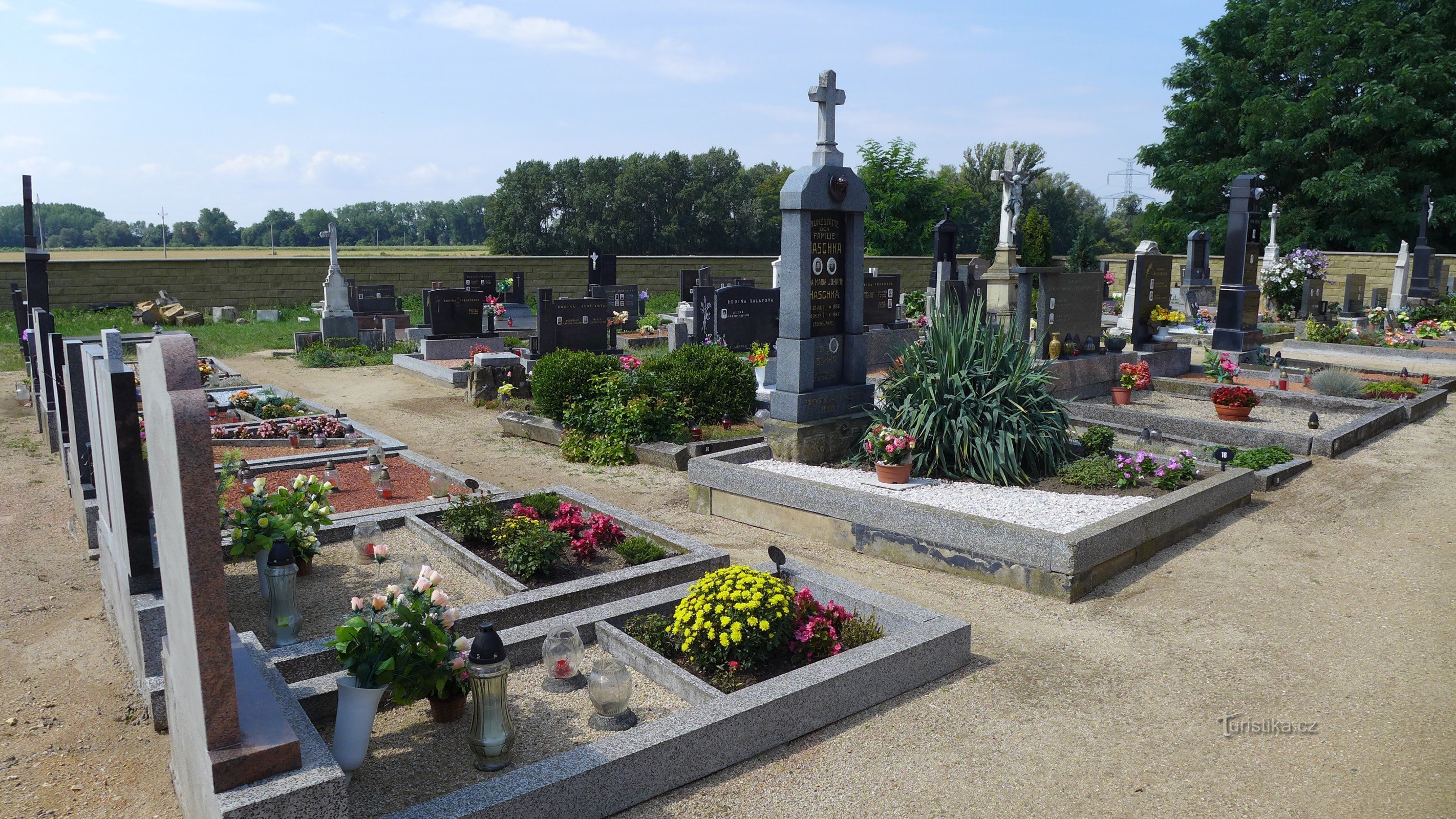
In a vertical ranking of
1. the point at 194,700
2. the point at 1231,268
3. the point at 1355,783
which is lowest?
the point at 1355,783

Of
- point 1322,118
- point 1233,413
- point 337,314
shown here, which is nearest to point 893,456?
point 1233,413

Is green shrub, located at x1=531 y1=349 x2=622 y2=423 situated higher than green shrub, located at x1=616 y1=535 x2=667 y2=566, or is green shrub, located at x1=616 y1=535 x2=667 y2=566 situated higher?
green shrub, located at x1=531 y1=349 x2=622 y2=423

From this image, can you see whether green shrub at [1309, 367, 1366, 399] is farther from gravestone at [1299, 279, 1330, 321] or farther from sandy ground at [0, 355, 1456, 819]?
gravestone at [1299, 279, 1330, 321]

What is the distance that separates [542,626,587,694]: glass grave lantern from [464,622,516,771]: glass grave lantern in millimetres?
733

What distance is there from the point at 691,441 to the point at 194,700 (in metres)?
7.35

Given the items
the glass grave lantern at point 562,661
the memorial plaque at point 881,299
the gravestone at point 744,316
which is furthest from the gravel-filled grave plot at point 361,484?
the memorial plaque at point 881,299

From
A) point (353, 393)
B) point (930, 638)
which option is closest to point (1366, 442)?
point (930, 638)

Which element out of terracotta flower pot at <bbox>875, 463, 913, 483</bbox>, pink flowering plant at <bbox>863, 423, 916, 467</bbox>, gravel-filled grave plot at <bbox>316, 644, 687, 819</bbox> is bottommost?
Answer: gravel-filled grave plot at <bbox>316, 644, 687, 819</bbox>

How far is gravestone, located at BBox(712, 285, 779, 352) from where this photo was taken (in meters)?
16.2

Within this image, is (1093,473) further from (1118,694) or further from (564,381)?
(564,381)

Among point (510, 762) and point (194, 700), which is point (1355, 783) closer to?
point (510, 762)

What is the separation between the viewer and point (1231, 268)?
16812 mm

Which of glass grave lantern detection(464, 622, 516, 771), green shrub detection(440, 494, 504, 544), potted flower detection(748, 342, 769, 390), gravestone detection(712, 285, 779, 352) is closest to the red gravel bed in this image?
green shrub detection(440, 494, 504, 544)

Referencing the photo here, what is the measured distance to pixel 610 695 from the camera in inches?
166
